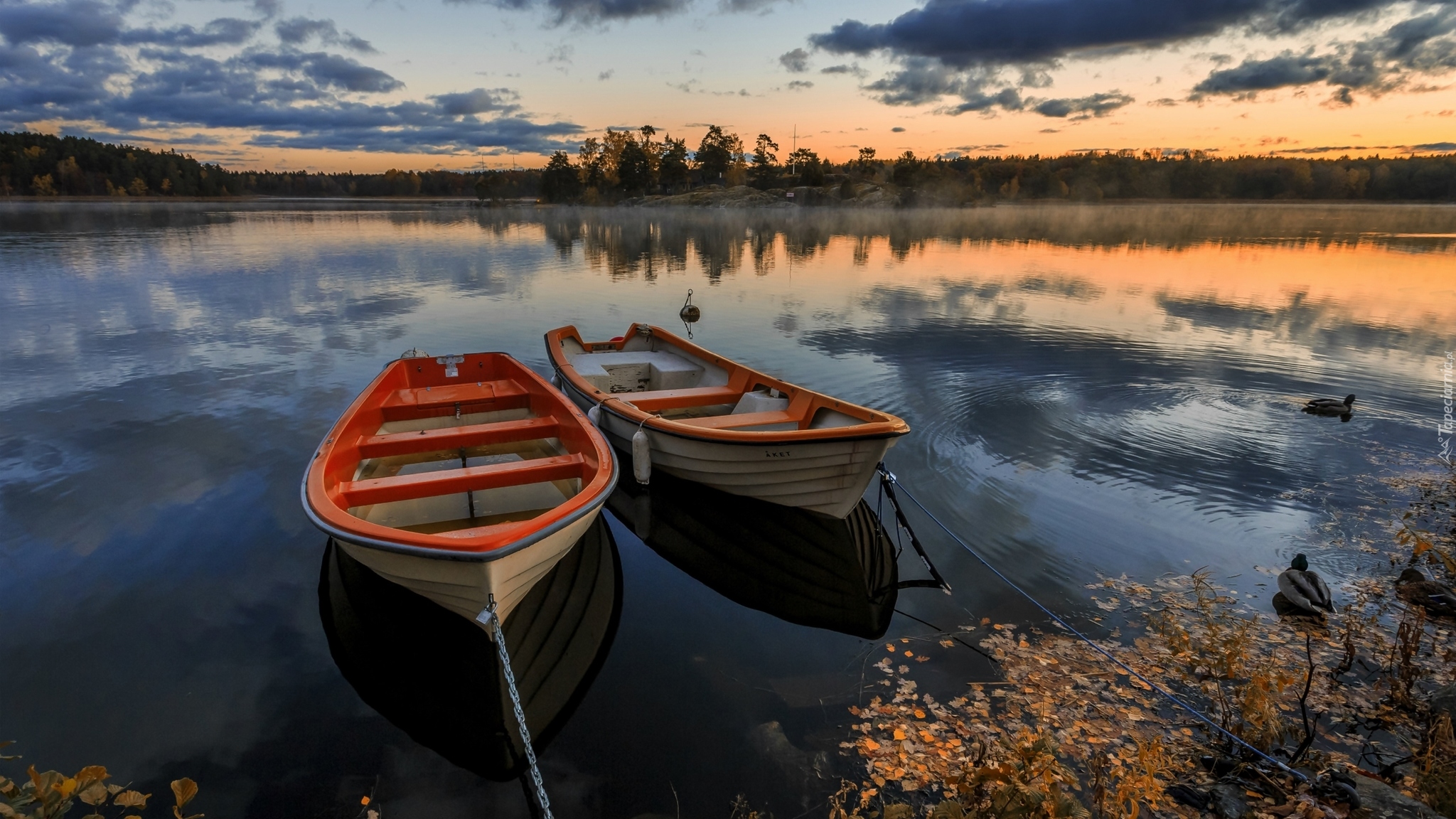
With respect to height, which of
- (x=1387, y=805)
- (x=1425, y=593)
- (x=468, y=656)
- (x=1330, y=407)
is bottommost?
(x=468, y=656)

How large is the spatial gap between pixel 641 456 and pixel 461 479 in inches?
103

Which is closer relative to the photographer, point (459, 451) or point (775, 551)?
point (775, 551)

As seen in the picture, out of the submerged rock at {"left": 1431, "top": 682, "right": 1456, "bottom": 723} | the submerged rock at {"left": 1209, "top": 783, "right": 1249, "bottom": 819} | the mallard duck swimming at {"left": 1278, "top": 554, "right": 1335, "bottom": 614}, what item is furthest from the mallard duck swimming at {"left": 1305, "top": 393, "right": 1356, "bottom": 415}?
the submerged rock at {"left": 1209, "top": 783, "right": 1249, "bottom": 819}

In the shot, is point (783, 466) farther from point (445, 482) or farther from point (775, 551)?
point (445, 482)

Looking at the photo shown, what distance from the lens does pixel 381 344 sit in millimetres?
16625

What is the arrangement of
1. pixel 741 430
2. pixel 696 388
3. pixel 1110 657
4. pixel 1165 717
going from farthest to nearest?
pixel 696 388, pixel 741 430, pixel 1110 657, pixel 1165 717

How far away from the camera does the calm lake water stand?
4855mm

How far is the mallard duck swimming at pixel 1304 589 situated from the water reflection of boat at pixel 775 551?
354 centimetres

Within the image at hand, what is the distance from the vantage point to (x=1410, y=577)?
6.69m

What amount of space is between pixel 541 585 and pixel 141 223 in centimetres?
8050

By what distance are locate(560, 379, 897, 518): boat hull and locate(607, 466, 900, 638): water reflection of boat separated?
0.41 metres

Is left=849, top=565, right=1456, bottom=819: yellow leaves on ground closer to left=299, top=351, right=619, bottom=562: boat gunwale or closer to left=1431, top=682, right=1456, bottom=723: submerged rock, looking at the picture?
left=1431, top=682, right=1456, bottom=723: submerged rock

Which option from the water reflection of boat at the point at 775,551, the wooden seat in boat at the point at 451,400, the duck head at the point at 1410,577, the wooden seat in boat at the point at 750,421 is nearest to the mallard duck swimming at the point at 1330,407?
the duck head at the point at 1410,577

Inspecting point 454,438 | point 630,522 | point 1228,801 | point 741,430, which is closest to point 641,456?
point 630,522
